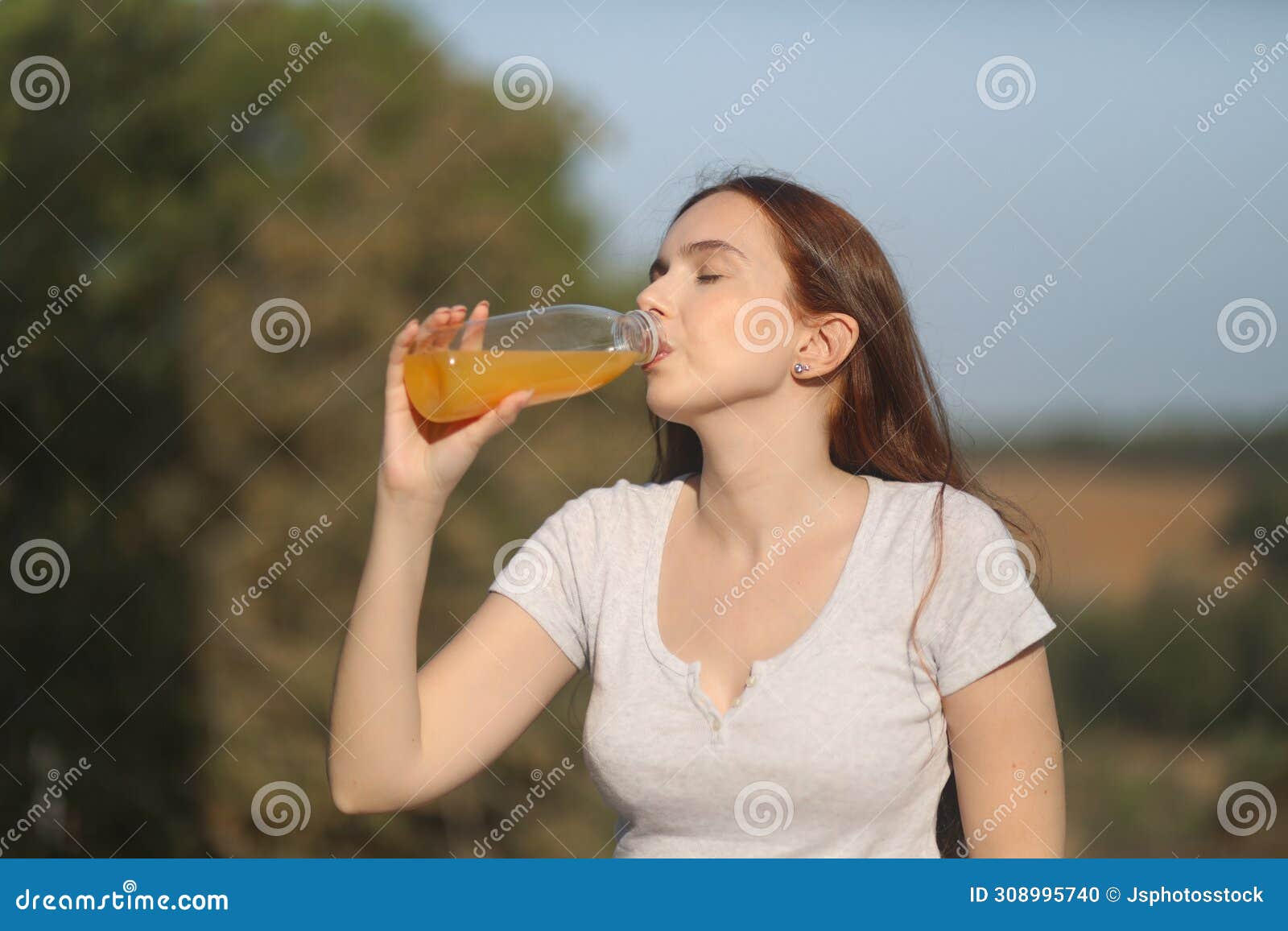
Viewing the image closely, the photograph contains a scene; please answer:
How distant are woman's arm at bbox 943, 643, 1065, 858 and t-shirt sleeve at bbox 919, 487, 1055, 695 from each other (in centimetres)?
3

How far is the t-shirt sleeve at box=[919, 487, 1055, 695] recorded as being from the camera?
1.97 metres

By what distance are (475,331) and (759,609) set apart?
0.66m

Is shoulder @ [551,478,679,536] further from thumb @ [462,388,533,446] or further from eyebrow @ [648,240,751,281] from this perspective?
eyebrow @ [648,240,751,281]

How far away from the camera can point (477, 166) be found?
5902 mm

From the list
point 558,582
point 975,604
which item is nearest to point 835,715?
point 975,604

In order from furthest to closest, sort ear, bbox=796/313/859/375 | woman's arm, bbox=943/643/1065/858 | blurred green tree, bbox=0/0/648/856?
blurred green tree, bbox=0/0/648/856 < ear, bbox=796/313/859/375 < woman's arm, bbox=943/643/1065/858

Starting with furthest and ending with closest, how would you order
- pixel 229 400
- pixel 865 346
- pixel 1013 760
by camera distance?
pixel 229 400, pixel 865 346, pixel 1013 760

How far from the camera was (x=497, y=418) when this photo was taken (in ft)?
7.00

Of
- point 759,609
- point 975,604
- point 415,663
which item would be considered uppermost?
point 975,604

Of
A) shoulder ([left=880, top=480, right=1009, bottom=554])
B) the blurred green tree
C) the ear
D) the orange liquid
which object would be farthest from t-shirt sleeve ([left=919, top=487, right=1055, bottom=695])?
the blurred green tree

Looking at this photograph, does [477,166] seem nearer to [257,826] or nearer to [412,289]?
[412,289]

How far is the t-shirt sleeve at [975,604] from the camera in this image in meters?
1.97

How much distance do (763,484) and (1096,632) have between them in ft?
16.3

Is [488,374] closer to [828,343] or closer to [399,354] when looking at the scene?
[399,354]
